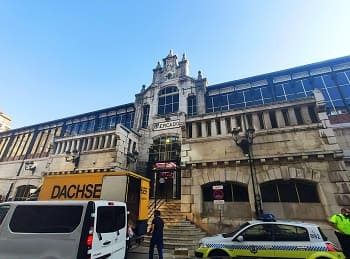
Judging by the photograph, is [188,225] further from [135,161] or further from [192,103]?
[192,103]

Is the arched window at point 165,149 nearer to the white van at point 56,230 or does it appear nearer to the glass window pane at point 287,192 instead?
the glass window pane at point 287,192

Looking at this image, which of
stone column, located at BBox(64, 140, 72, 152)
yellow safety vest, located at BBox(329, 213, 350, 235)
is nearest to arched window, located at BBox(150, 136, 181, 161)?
stone column, located at BBox(64, 140, 72, 152)

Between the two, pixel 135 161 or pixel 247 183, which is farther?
pixel 135 161

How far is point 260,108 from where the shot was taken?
12.3 metres

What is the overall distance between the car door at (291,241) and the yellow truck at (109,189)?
5859mm

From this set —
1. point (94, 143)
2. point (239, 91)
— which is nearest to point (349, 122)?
point (239, 91)

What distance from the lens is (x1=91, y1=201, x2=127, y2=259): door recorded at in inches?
180

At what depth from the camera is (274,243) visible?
5.92 meters

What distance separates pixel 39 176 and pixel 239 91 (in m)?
23.1

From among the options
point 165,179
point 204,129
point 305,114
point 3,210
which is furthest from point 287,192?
point 3,210

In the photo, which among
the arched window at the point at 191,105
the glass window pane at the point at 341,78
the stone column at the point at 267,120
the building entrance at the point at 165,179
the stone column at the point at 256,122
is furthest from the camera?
the arched window at the point at 191,105

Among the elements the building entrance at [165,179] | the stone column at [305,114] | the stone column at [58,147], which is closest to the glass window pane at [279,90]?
the stone column at [305,114]

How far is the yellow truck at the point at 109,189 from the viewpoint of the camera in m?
8.59

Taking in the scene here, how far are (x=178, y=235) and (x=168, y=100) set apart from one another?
14.1 m
